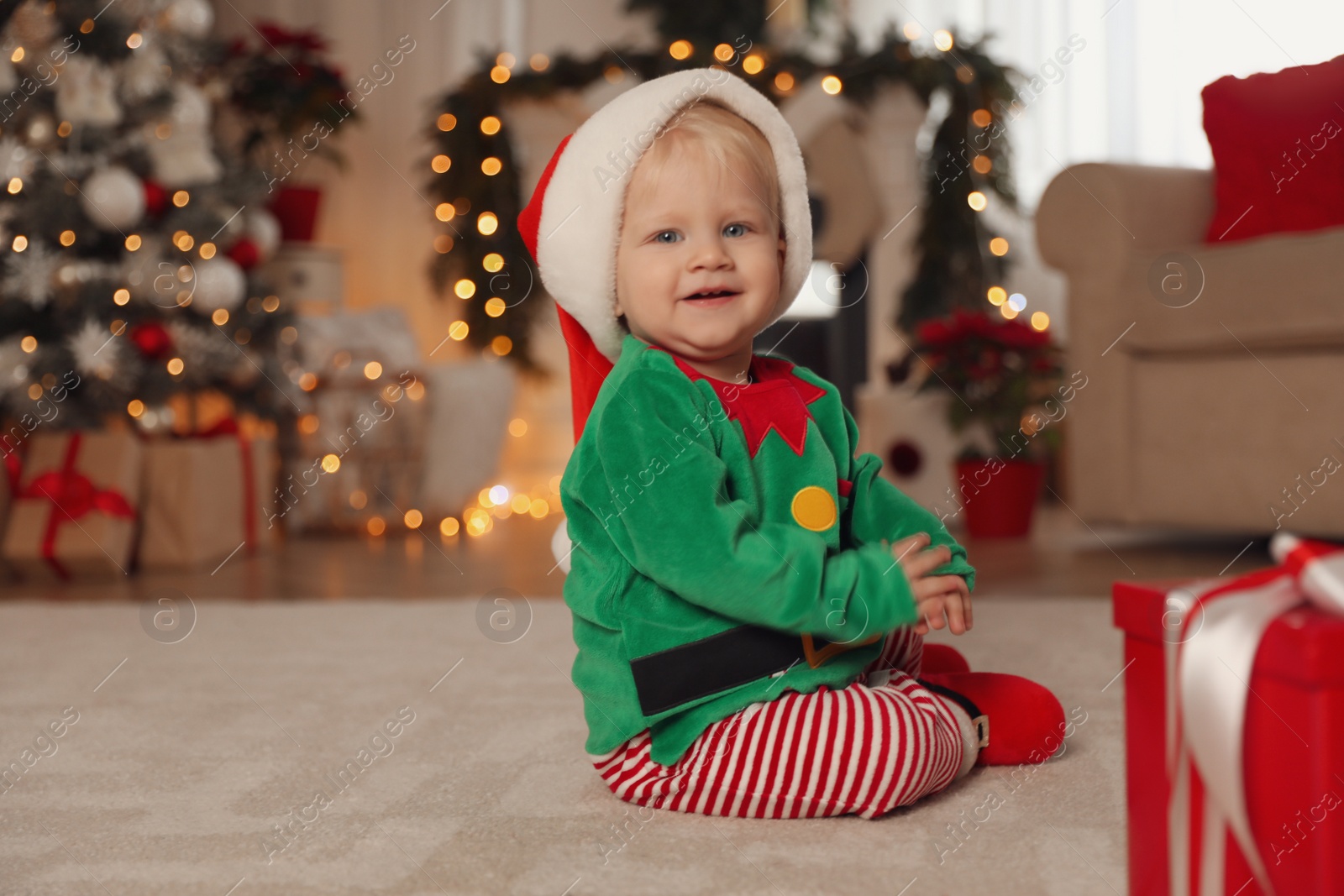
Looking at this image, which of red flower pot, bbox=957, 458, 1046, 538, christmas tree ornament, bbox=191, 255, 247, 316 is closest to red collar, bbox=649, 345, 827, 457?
red flower pot, bbox=957, 458, 1046, 538

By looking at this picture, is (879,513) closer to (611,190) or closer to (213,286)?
(611,190)

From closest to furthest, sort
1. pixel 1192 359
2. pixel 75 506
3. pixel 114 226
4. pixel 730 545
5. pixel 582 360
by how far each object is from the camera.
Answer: pixel 730 545 < pixel 582 360 < pixel 1192 359 < pixel 75 506 < pixel 114 226

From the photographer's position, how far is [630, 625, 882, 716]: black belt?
841 mm

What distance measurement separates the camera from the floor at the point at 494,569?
2.03 meters

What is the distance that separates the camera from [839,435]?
96 cm

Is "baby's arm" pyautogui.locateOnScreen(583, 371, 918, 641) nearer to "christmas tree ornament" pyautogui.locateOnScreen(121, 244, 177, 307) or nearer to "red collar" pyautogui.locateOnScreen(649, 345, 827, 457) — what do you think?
"red collar" pyautogui.locateOnScreen(649, 345, 827, 457)

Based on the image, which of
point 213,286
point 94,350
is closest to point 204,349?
point 213,286

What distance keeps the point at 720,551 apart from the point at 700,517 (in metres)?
0.03

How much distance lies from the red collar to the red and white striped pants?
0.19 meters

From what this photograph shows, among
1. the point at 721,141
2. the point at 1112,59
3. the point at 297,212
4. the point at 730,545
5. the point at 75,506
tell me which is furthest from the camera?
the point at 1112,59

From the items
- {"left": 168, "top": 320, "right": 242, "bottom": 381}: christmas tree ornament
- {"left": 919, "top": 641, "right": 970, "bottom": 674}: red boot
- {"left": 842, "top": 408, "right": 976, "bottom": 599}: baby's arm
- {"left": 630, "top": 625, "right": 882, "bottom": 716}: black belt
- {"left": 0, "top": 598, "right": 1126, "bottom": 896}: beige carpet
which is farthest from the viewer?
{"left": 168, "top": 320, "right": 242, "bottom": 381}: christmas tree ornament

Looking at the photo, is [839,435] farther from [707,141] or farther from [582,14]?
[582,14]

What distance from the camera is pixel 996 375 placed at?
2611 millimetres

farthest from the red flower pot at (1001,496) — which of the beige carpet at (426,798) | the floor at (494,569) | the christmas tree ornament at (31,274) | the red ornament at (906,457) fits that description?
the christmas tree ornament at (31,274)
